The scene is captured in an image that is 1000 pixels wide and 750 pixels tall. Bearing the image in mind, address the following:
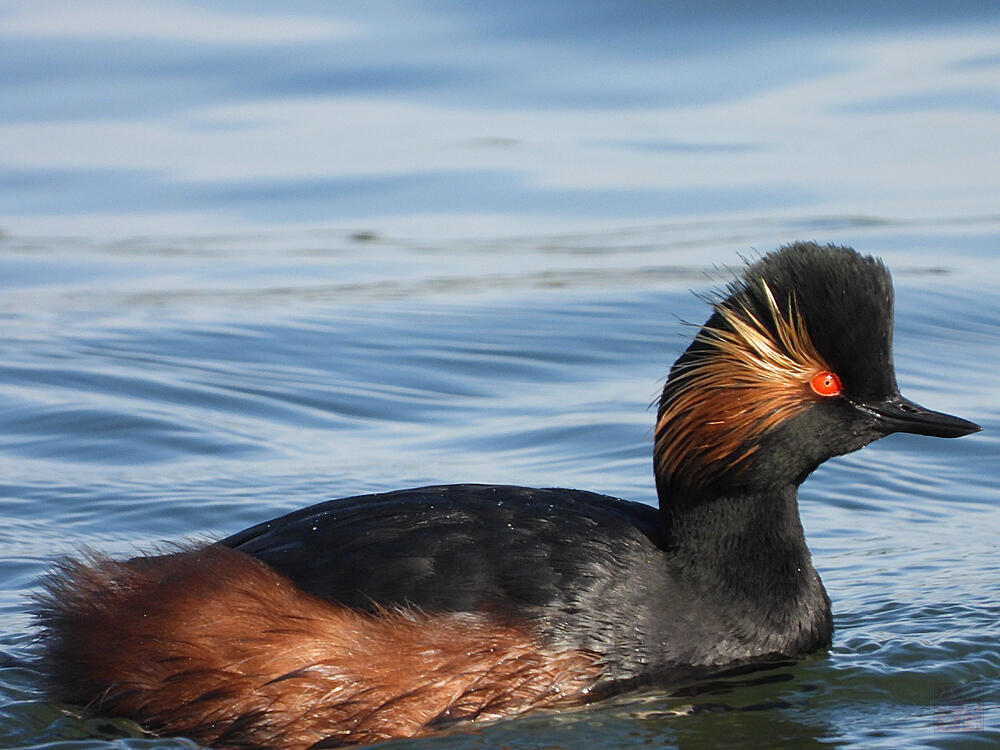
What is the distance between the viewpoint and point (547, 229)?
14.0 metres

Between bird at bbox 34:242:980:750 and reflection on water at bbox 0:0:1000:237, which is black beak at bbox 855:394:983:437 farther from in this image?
reflection on water at bbox 0:0:1000:237

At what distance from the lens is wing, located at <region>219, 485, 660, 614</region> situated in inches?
234

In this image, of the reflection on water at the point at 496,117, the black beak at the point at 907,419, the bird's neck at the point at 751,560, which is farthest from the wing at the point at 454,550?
the reflection on water at the point at 496,117

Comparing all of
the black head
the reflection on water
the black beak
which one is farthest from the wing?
the reflection on water

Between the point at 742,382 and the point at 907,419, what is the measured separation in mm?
657

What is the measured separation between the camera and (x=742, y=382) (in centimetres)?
620

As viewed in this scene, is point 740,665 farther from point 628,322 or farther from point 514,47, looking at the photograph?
point 514,47

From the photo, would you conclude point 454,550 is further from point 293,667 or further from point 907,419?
point 907,419

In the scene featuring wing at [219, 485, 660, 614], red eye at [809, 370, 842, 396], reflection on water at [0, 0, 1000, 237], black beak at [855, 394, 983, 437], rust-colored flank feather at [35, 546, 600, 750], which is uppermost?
reflection on water at [0, 0, 1000, 237]

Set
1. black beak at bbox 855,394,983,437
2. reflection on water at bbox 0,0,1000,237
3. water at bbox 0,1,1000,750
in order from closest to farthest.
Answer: black beak at bbox 855,394,983,437 → water at bbox 0,1,1000,750 → reflection on water at bbox 0,0,1000,237

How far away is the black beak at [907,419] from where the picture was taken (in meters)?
6.36

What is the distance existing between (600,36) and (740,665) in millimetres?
11997

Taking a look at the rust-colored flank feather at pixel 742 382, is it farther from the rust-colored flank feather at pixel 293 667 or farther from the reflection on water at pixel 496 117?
the reflection on water at pixel 496 117

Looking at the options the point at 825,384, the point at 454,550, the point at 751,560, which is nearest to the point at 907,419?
the point at 825,384
